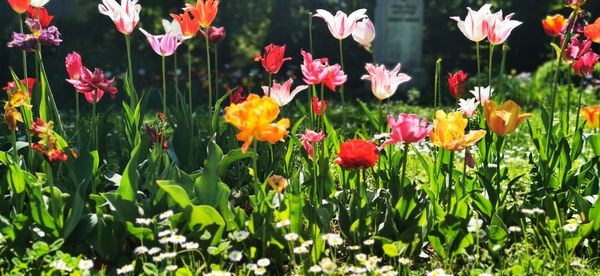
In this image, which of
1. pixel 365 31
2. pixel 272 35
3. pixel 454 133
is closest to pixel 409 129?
pixel 454 133

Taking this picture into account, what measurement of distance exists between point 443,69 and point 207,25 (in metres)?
9.67

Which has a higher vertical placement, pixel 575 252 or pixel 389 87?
pixel 389 87

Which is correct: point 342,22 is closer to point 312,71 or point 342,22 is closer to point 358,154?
point 312,71

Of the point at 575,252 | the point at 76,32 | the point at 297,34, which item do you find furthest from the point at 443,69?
the point at 575,252

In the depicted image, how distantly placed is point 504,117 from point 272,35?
960cm

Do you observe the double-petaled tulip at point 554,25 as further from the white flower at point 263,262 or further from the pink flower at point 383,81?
the white flower at point 263,262

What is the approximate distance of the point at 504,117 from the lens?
241 centimetres

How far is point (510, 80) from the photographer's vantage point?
9203mm

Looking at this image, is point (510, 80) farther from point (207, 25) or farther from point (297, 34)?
point (207, 25)

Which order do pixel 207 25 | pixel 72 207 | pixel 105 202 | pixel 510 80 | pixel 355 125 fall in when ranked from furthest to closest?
pixel 510 80
pixel 355 125
pixel 207 25
pixel 105 202
pixel 72 207

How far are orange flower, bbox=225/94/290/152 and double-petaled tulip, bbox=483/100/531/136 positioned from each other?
2.30 feet

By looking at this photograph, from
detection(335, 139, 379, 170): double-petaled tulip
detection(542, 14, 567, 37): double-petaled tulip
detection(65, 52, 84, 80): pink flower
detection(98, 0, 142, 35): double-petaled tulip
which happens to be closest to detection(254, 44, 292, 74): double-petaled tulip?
detection(98, 0, 142, 35): double-petaled tulip

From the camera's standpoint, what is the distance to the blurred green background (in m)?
11.2

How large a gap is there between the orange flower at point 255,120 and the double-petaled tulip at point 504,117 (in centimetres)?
70
